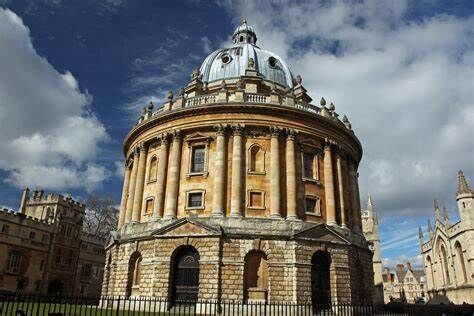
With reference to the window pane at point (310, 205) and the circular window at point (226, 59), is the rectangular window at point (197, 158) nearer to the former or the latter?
the window pane at point (310, 205)

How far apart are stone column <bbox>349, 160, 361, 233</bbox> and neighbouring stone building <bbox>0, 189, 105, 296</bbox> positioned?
3696cm

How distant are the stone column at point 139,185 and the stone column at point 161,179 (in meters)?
2.46

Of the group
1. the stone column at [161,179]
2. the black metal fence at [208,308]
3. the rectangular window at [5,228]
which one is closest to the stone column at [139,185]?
the stone column at [161,179]

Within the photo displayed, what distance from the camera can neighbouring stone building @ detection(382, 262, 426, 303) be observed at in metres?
102

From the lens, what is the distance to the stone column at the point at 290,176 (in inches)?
1113

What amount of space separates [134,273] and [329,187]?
15.6 meters

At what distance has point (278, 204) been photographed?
91.9 ft

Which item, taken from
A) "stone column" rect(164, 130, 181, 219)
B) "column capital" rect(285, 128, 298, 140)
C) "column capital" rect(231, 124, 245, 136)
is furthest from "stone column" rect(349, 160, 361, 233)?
"stone column" rect(164, 130, 181, 219)

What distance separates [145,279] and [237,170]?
9.52 metres

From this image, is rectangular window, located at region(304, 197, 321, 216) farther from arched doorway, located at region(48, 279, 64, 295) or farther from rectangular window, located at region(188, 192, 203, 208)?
arched doorway, located at region(48, 279, 64, 295)

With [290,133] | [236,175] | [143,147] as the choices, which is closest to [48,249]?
[143,147]

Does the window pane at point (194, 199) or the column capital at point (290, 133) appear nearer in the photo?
the window pane at point (194, 199)

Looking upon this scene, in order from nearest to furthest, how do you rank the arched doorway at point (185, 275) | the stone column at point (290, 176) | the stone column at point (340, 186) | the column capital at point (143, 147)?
the arched doorway at point (185, 275)
the stone column at point (290, 176)
the stone column at point (340, 186)
the column capital at point (143, 147)

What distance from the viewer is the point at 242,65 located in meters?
39.6
